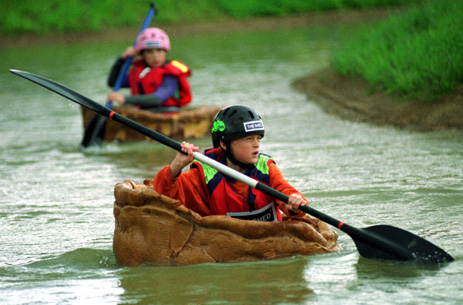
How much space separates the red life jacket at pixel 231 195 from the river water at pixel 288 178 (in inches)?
17.5

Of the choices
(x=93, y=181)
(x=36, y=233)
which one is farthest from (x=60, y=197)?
(x=36, y=233)

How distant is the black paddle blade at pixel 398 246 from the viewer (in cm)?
500

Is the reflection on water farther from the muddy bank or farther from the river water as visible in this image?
the muddy bank

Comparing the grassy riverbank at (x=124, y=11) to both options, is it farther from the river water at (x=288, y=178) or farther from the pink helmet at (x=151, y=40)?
the pink helmet at (x=151, y=40)

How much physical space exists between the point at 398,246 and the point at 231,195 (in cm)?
113

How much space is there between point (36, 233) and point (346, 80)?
8.90 metres

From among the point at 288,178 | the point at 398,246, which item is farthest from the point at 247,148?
the point at 288,178

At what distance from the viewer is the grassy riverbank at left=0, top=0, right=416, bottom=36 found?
101 feet

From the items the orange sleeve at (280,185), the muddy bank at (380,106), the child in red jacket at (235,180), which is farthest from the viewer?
the muddy bank at (380,106)

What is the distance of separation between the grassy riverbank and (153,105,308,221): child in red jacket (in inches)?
1028

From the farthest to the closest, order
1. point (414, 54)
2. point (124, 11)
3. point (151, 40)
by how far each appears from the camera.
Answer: point (124, 11) < point (414, 54) < point (151, 40)

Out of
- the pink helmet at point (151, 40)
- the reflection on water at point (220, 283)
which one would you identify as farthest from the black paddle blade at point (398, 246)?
the pink helmet at point (151, 40)

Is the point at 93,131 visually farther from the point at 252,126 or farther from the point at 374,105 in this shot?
the point at 252,126

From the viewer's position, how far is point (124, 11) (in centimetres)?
3284
